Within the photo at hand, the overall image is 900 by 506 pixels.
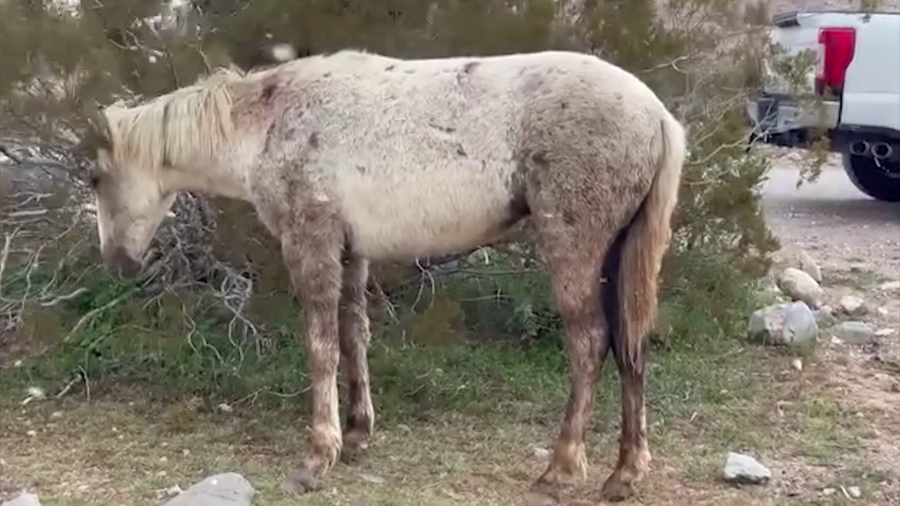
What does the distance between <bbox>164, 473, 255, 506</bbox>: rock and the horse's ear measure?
144cm

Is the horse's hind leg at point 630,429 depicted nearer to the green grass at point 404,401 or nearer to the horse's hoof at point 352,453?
the green grass at point 404,401

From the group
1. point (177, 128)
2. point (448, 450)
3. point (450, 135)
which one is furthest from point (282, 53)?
point (448, 450)

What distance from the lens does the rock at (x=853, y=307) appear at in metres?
7.96

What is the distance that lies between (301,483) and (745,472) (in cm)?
173

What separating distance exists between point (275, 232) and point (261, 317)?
3.77 feet

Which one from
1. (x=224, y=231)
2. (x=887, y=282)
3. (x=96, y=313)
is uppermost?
(x=224, y=231)

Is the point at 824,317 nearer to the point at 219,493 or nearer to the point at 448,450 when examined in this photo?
the point at 448,450

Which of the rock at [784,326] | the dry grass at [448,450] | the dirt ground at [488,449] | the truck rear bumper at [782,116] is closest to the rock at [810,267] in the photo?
the truck rear bumper at [782,116]

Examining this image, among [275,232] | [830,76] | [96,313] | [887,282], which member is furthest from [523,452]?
[830,76]

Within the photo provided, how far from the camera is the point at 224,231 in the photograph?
6.17 m

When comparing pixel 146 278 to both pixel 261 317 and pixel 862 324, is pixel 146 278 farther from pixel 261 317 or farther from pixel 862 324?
pixel 862 324

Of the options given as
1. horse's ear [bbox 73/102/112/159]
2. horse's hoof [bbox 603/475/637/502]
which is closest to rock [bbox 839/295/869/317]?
horse's hoof [bbox 603/475/637/502]

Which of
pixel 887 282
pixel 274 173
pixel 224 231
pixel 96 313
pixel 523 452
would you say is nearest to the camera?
pixel 274 173

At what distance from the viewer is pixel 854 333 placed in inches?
292
